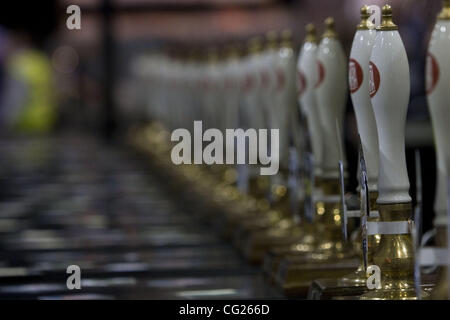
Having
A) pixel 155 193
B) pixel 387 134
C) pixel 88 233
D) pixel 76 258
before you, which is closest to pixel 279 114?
pixel 76 258

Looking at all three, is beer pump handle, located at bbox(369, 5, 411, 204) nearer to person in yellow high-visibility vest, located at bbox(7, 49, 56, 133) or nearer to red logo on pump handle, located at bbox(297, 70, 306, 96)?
red logo on pump handle, located at bbox(297, 70, 306, 96)

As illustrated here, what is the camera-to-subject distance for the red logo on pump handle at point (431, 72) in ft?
3.21

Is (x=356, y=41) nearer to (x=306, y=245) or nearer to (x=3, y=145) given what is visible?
(x=306, y=245)

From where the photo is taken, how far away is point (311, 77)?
152cm

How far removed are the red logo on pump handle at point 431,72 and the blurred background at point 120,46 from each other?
41 centimetres

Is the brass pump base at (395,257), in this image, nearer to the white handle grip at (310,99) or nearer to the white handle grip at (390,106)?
the white handle grip at (390,106)

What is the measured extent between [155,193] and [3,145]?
12.7 feet

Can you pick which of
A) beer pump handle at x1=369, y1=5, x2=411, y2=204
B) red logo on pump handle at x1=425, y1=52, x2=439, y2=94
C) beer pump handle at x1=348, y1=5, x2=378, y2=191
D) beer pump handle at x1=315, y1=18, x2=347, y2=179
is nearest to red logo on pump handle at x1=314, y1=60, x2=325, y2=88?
beer pump handle at x1=315, y1=18, x2=347, y2=179

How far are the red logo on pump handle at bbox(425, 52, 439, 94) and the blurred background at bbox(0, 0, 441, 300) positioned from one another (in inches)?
16.2

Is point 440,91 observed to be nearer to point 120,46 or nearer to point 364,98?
point 364,98

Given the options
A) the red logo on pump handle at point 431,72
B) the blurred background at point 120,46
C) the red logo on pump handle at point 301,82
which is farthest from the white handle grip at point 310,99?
the red logo on pump handle at point 431,72

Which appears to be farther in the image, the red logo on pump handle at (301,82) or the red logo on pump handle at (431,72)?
the red logo on pump handle at (301,82)

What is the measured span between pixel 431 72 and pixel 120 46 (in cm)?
740

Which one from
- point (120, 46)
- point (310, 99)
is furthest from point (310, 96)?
point (120, 46)
